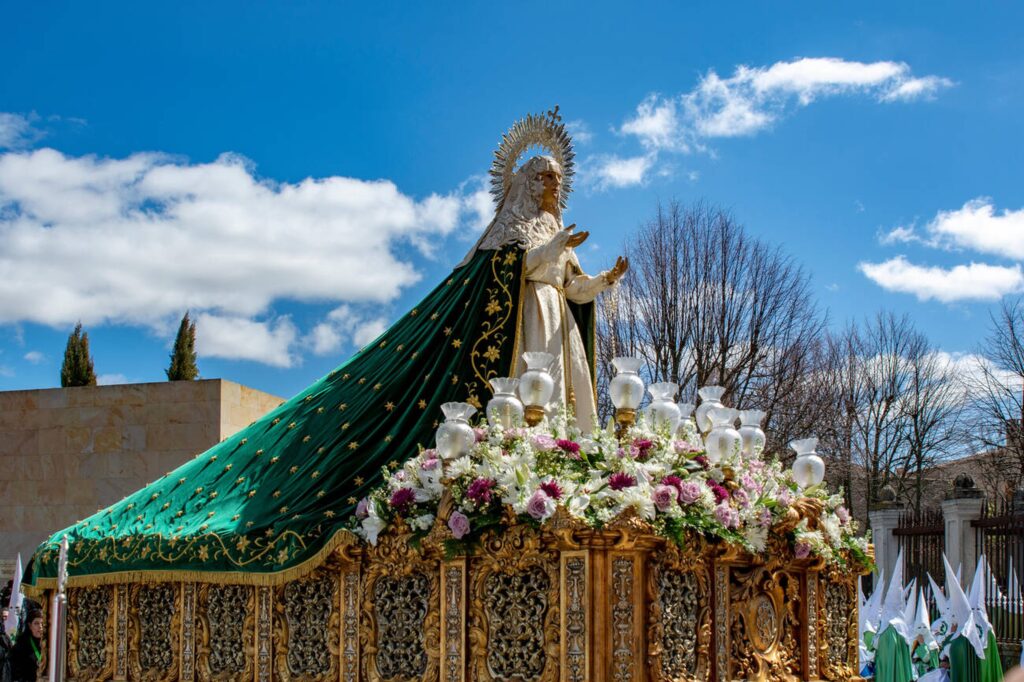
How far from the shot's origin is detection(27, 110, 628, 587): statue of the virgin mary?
888 centimetres

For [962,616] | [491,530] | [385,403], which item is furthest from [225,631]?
[962,616]

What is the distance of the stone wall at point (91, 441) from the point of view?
18812 millimetres

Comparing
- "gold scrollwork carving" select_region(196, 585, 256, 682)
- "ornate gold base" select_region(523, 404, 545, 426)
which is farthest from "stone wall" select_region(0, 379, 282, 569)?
"ornate gold base" select_region(523, 404, 545, 426)

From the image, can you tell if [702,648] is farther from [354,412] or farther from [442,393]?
[354,412]

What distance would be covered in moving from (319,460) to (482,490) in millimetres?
2379

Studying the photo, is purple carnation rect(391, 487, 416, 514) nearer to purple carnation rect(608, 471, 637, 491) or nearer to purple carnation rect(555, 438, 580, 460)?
purple carnation rect(555, 438, 580, 460)

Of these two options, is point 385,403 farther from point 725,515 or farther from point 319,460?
point 725,515

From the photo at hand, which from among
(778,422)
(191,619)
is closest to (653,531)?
(191,619)

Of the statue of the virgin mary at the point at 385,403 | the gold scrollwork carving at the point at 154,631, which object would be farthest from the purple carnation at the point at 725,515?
the gold scrollwork carving at the point at 154,631

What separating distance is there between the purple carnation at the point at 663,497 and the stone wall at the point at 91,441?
496 inches

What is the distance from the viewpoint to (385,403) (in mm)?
9359

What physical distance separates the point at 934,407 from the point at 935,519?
40.4ft

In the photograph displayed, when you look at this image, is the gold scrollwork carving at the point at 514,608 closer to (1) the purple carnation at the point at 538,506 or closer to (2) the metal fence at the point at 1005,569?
(1) the purple carnation at the point at 538,506

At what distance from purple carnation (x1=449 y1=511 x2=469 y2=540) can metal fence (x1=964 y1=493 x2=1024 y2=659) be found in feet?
42.2
